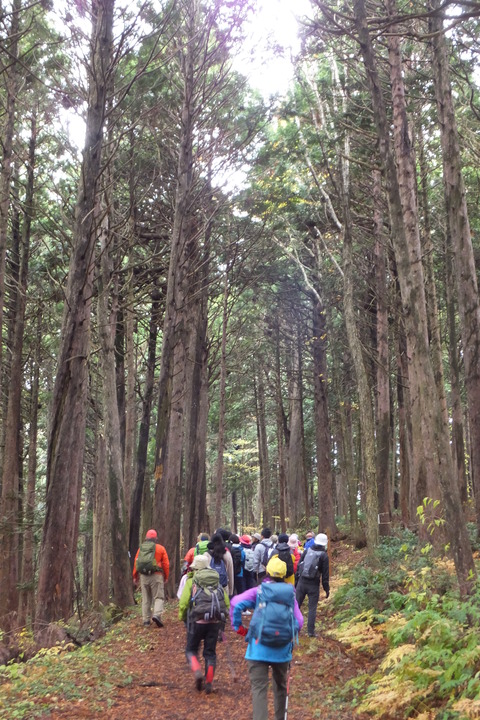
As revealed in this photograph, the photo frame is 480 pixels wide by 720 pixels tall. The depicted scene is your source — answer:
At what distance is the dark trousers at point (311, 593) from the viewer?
9.59 metres

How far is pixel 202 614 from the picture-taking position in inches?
267

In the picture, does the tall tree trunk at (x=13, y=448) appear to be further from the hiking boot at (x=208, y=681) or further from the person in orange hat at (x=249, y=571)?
the hiking boot at (x=208, y=681)

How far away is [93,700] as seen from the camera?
239 inches

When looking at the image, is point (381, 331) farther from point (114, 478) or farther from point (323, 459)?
point (114, 478)

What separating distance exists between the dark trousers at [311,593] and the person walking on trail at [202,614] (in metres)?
3.06

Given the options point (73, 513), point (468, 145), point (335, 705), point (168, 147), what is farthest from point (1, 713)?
point (168, 147)

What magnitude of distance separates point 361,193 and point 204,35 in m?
6.51

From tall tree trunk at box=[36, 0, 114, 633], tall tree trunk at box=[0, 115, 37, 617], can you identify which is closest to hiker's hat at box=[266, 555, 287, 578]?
tall tree trunk at box=[36, 0, 114, 633]

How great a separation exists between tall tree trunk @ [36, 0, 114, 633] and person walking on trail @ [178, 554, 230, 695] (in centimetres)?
267

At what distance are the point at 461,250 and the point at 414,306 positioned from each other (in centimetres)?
131

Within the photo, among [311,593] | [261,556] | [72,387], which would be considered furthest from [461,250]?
[261,556]

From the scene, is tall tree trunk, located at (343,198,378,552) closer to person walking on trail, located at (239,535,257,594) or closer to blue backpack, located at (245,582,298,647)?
person walking on trail, located at (239,535,257,594)

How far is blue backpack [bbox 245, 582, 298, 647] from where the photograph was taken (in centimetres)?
486

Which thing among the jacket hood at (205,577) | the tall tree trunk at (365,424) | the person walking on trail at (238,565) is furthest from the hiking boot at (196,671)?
the tall tree trunk at (365,424)
